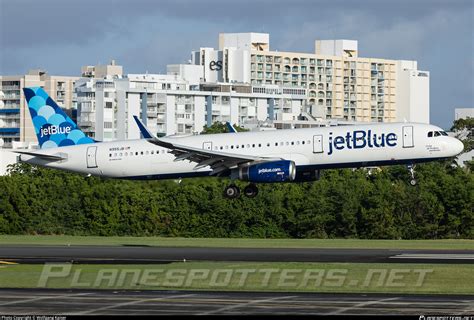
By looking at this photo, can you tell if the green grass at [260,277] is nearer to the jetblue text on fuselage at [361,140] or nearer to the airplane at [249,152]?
the jetblue text on fuselage at [361,140]

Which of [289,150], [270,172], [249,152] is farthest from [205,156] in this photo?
[289,150]

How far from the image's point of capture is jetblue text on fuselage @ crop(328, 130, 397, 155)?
218 ft

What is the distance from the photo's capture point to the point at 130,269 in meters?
49.0

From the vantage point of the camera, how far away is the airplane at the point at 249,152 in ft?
219

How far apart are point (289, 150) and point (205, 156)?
500cm

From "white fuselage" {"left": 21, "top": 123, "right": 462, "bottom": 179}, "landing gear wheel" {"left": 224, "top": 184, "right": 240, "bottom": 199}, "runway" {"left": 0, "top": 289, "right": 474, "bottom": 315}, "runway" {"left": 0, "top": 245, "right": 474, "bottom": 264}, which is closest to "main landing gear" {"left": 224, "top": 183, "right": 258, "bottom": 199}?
"landing gear wheel" {"left": 224, "top": 184, "right": 240, "bottom": 199}

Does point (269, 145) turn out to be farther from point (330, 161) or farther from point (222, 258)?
point (222, 258)

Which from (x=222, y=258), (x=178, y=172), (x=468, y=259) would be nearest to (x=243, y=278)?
(x=222, y=258)

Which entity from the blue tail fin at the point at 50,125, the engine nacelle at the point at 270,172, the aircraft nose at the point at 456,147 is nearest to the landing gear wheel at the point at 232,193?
the engine nacelle at the point at 270,172

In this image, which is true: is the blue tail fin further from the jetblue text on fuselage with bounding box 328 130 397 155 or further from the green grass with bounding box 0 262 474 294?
the green grass with bounding box 0 262 474 294

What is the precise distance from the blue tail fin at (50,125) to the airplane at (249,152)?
0.27 feet

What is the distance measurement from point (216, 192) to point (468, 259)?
52.1 m

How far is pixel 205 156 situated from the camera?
6981cm

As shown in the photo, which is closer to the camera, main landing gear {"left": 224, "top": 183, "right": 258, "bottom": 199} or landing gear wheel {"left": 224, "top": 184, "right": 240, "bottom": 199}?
main landing gear {"left": 224, "top": 183, "right": 258, "bottom": 199}
